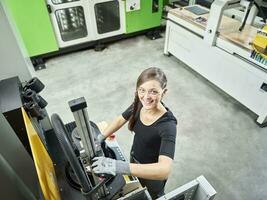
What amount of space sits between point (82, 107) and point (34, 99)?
2.27ft

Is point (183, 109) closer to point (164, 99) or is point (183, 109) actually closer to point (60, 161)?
point (164, 99)

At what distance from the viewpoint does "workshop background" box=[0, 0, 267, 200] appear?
2.09m

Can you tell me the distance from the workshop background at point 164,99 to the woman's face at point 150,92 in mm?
840

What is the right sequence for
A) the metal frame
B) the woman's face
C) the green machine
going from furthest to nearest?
the metal frame
the green machine
the woman's face

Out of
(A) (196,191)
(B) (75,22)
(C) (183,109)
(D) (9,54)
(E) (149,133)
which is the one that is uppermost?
(D) (9,54)

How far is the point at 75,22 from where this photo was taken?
3.72 metres

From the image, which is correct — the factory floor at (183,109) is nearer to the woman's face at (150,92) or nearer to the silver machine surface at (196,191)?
the silver machine surface at (196,191)

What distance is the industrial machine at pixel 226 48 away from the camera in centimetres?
252

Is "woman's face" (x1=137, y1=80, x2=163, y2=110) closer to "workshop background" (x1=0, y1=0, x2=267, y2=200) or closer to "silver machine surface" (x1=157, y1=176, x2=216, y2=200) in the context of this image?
"silver machine surface" (x1=157, y1=176, x2=216, y2=200)

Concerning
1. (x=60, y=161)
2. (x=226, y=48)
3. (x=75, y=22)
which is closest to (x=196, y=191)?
(x=60, y=161)

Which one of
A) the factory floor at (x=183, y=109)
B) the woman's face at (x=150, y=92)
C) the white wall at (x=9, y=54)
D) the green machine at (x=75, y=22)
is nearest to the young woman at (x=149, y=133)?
the woman's face at (x=150, y=92)

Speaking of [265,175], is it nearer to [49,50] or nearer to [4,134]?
[4,134]

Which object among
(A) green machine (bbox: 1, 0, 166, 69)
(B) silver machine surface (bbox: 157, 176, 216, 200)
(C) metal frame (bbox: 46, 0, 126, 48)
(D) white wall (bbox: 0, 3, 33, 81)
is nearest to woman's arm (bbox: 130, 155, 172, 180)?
(B) silver machine surface (bbox: 157, 176, 216, 200)

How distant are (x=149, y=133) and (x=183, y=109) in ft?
5.58
